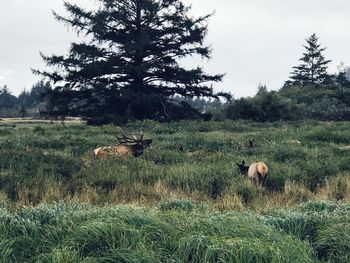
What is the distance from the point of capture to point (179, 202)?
7.97 meters

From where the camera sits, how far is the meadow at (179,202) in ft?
18.7

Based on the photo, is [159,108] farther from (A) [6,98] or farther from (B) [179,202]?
(A) [6,98]

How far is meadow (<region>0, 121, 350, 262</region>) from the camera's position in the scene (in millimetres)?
5715

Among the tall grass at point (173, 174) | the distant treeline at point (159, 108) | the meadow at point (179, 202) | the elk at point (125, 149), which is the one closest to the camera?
the meadow at point (179, 202)

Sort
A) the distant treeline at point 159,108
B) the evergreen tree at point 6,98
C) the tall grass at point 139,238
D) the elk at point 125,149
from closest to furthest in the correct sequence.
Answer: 1. the tall grass at point 139,238
2. the elk at point 125,149
3. the distant treeline at point 159,108
4. the evergreen tree at point 6,98

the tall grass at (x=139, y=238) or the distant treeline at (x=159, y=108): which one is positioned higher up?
the distant treeline at (x=159, y=108)

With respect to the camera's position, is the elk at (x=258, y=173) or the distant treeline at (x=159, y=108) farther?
the distant treeline at (x=159, y=108)

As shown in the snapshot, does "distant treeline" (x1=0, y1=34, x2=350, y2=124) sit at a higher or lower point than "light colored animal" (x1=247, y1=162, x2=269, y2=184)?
higher

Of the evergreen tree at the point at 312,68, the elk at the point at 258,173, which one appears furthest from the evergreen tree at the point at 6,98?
the elk at the point at 258,173

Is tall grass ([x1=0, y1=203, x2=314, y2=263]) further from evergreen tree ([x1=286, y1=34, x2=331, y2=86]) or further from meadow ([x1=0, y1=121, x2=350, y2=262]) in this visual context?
evergreen tree ([x1=286, y1=34, x2=331, y2=86])

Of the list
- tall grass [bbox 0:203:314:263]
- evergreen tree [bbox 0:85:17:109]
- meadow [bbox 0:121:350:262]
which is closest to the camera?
tall grass [bbox 0:203:314:263]

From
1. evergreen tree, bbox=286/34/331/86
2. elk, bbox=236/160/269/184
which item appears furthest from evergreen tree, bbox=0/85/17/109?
elk, bbox=236/160/269/184

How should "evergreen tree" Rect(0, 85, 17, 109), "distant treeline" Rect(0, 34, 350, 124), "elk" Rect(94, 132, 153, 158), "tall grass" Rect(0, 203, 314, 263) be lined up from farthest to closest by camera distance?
"evergreen tree" Rect(0, 85, 17, 109) → "distant treeline" Rect(0, 34, 350, 124) → "elk" Rect(94, 132, 153, 158) → "tall grass" Rect(0, 203, 314, 263)

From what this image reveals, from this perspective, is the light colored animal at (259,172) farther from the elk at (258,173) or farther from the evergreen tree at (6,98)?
the evergreen tree at (6,98)
